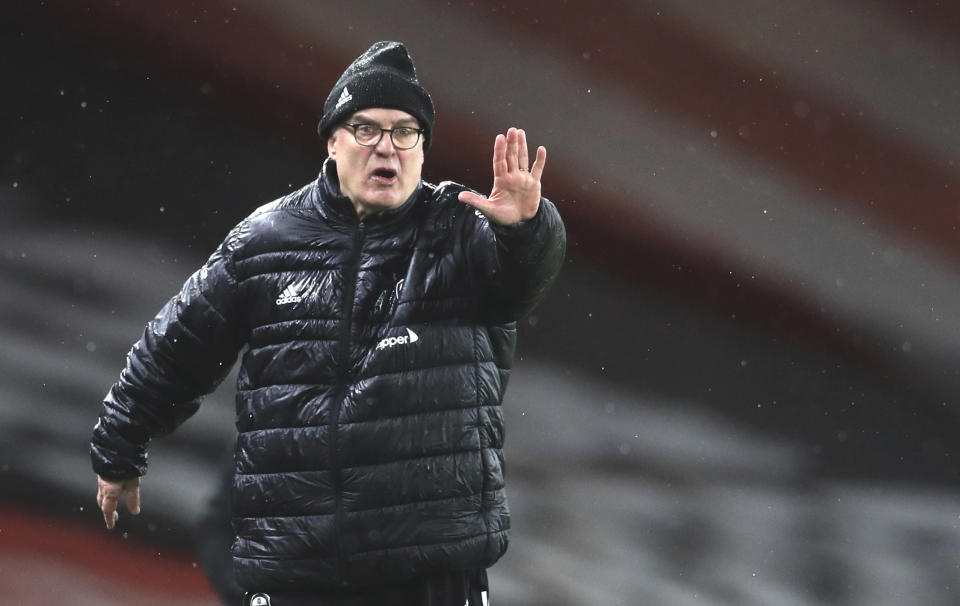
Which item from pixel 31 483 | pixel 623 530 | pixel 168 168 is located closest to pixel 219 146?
pixel 168 168

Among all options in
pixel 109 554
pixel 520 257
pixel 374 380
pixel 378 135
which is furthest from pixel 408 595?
pixel 109 554

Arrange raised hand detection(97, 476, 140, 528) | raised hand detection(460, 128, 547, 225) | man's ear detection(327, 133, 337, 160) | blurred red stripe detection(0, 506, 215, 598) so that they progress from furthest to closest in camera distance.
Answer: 1. blurred red stripe detection(0, 506, 215, 598)
2. raised hand detection(97, 476, 140, 528)
3. man's ear detection(327, 133, 337, 160)
4. raised hand detection(460, 128, 547, 225)

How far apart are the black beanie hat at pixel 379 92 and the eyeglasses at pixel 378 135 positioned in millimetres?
32

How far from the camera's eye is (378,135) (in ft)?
8.18

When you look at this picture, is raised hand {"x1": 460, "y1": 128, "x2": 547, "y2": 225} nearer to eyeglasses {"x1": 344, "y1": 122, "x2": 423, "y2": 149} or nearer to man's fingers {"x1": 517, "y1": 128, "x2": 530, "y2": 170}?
man's fingers {"x1": 517, "y1": 128, "x2": 530, "y2": 170}

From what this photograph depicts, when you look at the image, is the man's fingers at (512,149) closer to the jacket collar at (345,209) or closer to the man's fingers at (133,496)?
the jacket collar at (345,209)

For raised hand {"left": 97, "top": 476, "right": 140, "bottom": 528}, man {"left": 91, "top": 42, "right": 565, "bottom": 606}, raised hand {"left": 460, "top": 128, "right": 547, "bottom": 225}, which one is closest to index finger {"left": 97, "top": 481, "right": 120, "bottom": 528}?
raised hand {"left": 97, "top": 476, "right": 140, "bottom": 528}

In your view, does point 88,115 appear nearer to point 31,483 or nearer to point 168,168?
point 168,168

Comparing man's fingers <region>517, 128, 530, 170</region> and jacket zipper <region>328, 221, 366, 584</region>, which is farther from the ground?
man's fingers <region>517, 128, 530, 170</region>

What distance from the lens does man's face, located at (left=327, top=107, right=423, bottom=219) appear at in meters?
2.46

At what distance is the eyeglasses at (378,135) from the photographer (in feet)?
8.15

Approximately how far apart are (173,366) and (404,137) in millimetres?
645

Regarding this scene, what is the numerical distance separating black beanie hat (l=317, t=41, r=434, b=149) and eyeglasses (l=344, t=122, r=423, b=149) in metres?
0.03

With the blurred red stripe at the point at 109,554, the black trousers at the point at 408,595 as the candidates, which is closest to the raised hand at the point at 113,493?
the black trousers at the point at 408,595
